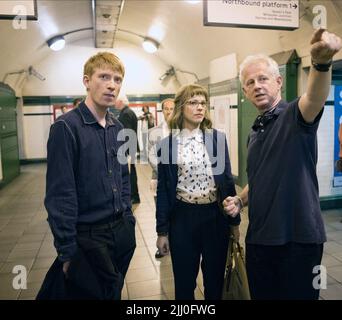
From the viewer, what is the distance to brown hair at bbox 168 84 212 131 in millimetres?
2326

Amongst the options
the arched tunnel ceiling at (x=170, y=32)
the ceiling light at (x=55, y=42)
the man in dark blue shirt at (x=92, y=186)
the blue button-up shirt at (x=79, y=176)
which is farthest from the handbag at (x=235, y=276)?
the ceiling light at (x=55, y=42)

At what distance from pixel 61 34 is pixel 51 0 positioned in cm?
355

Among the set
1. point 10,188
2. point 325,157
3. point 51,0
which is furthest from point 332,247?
point 10,188

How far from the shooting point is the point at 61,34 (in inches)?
402

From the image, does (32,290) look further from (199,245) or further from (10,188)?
(10,188)

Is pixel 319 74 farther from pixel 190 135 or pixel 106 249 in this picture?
pixel 106 249

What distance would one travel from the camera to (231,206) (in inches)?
80.2

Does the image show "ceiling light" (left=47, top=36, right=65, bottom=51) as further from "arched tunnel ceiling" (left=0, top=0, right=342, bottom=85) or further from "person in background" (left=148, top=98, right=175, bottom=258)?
"person in background" (left=148, top=98, right=175, bottom=258)

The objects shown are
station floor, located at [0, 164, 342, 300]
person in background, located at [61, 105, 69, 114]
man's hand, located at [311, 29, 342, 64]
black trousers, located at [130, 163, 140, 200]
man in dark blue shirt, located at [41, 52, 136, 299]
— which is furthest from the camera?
person in background, located at [61, 105, 69, 114]

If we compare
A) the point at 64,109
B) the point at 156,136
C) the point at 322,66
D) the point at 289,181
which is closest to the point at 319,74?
the point at 322,66

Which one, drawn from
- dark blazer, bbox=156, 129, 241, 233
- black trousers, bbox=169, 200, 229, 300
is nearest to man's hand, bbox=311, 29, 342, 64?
dark blazer, bbox=156, 129, 241, 233

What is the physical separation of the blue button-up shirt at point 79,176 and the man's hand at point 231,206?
64 centimetres

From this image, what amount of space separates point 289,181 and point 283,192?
0.21 ft

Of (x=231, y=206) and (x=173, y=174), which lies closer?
(x=231, y=206)
